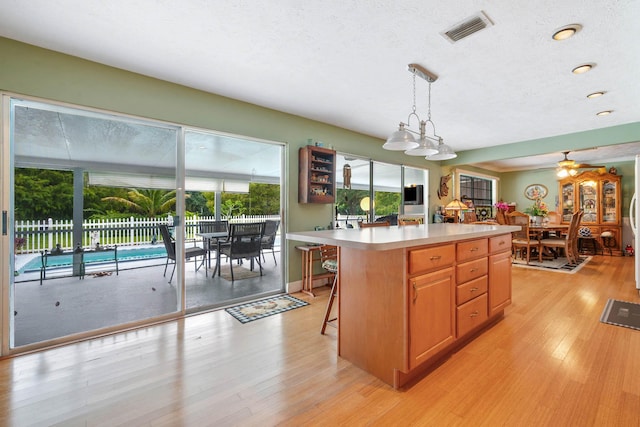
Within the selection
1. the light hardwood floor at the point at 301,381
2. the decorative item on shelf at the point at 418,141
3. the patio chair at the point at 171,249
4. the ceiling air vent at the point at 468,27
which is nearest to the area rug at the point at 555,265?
the light hardwood floor at the point at 301,381

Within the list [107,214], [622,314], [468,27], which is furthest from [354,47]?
[622,314]

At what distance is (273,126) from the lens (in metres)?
3.68

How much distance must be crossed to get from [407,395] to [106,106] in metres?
3.35

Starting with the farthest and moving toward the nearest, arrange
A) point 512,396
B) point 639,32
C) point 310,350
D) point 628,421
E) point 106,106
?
point 106,106
point 310,350
point 639,32
point 512,396
point 628,421

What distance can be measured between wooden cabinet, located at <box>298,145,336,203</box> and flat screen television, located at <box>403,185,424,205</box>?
2362mm

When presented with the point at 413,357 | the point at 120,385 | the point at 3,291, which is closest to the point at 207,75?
the point at 3,291

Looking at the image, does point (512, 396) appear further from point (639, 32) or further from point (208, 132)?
point (208, 132)

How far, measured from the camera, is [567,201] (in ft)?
24.5

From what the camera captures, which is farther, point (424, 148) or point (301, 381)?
point (424, 148)

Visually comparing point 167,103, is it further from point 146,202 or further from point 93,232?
point 93,232

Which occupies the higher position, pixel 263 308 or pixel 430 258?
pixel 430 258

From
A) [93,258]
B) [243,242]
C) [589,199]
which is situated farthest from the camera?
[589,199]

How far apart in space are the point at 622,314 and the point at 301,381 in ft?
11.5

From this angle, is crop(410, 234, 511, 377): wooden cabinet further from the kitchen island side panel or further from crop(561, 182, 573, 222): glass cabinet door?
crop(561, 182, 573, 222): glass cabinet door
